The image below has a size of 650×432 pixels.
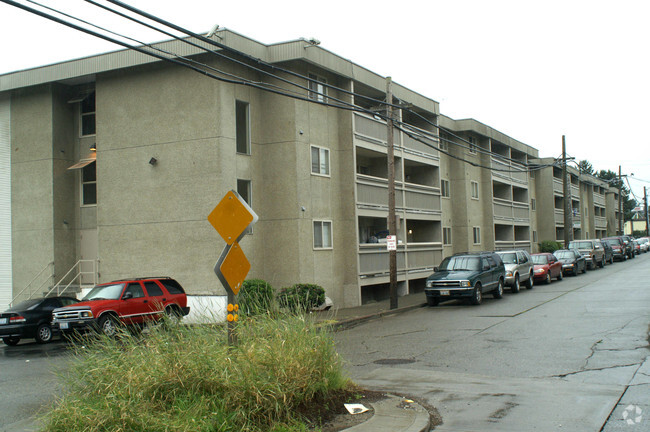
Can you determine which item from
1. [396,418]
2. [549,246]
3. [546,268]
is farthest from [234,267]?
[549,246]

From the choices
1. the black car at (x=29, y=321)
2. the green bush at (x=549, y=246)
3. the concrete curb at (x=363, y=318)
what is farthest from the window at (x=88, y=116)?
the green bush at (x=549, y=246)

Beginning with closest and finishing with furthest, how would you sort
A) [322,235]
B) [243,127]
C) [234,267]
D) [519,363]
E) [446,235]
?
1. [234,267]
2. [519,363]
3. [243,127]
4. [322,235]
5. [446,235]

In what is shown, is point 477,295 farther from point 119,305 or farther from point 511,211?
point 511,211

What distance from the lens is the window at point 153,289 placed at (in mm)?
18125

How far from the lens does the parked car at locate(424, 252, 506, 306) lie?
22.0 m

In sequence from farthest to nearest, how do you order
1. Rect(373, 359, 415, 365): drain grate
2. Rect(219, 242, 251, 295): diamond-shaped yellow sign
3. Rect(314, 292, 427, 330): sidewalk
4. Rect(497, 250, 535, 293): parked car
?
Rect(497, 250, 535, 293): parked car, Rect(314, 292, 427, 330): sidewalk, Rect(373, 359, 415, 365): drain grate, Rect(219, 242, 251, 295): diamond-shaped yellow sign

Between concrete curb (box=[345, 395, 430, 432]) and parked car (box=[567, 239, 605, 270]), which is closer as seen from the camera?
concrete curb (box=[345, 395, 430, 432])

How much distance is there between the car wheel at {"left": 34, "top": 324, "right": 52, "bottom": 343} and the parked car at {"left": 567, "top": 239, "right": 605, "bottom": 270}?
33.5 metres

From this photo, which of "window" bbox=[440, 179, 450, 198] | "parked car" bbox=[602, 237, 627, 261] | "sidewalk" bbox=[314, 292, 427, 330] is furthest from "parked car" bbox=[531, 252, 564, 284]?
"parked car" bbox=[602, 237, 627, 261]

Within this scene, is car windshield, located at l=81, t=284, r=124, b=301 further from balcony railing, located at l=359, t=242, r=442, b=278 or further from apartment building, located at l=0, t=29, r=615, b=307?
balcony railing, located at l=359, t=242, r=442, b=278

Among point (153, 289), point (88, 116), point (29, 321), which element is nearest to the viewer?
point (29, 321)

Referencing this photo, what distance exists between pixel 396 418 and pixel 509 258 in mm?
21740

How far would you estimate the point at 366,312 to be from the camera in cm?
2123

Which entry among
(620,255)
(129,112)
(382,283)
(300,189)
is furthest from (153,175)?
(620,255)
